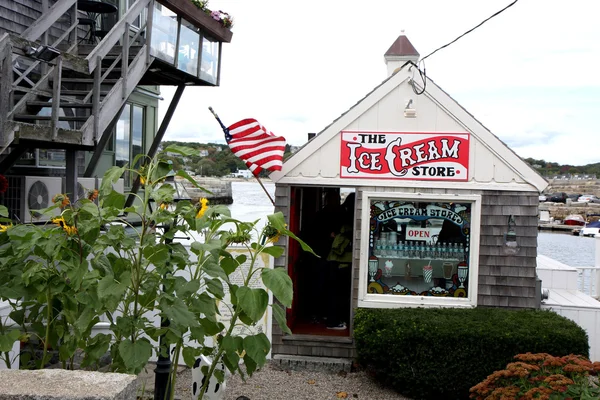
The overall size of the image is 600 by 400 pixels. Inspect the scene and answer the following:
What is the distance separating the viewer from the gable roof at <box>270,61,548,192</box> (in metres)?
7.92

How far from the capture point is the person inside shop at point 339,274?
28.8 feet

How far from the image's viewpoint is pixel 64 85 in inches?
414

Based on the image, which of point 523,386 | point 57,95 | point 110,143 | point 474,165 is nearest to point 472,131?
point 474,165

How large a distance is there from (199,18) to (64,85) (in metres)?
2.67

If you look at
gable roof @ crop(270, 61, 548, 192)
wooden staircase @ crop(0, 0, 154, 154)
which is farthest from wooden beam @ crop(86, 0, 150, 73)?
gable roof @ crop(270, 61, 548, 192)

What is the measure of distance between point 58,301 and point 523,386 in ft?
12.1

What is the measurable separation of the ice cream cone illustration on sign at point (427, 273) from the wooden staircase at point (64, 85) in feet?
16.1

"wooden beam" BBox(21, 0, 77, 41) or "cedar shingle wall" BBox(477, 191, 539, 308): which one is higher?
"wooden beam" BBox(21, 0, 77, 41)

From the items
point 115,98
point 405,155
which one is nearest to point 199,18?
point 115,98

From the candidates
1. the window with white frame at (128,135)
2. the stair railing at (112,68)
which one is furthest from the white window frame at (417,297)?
the window with white frame at (128,135)

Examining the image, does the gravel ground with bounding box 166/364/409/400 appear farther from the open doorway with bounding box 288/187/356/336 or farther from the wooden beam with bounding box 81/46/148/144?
the wooden beam with bounding box 81/46/148/144

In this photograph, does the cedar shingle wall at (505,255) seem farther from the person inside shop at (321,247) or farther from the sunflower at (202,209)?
the sunflower at (202,209)

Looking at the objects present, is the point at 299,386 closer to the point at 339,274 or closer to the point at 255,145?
the point at 339,274

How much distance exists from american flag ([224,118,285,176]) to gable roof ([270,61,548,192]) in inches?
13.1
